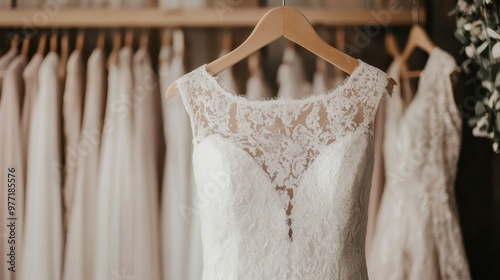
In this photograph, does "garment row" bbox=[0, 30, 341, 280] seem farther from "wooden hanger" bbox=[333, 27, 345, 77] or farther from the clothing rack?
"wooden hanger" bbox=[333, 27, 345, 77]

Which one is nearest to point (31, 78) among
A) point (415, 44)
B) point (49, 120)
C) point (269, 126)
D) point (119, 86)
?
point (49, 120)

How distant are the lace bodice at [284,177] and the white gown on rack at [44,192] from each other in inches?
32.6

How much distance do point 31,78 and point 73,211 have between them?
48 centimetres

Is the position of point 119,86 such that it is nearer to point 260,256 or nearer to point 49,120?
point 49,120

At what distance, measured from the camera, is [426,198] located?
2.11 metres

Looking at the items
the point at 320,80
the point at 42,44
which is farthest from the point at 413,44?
the point at 42,44

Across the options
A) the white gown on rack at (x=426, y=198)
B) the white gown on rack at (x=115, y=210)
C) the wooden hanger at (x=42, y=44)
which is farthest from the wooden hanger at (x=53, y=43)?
the white gown on rack at (x=426, y=198)

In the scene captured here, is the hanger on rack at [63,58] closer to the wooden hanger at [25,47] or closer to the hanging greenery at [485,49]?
the wooden hanger at [25,47]

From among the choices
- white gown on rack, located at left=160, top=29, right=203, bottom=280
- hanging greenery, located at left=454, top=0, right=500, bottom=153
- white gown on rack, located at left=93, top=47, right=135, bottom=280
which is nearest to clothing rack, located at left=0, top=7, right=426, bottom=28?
white gown on rack, located at left=160, top=29, right=203, bottom=280

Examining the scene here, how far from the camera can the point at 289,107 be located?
1.50 metres

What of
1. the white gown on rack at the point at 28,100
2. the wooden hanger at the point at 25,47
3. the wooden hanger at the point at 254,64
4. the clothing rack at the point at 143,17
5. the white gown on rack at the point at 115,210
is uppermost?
the clothing rack at the point at 143,17

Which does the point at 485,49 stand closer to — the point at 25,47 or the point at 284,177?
the point at 284,177

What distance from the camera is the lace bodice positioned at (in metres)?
1.41

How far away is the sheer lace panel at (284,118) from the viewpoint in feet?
4.83
